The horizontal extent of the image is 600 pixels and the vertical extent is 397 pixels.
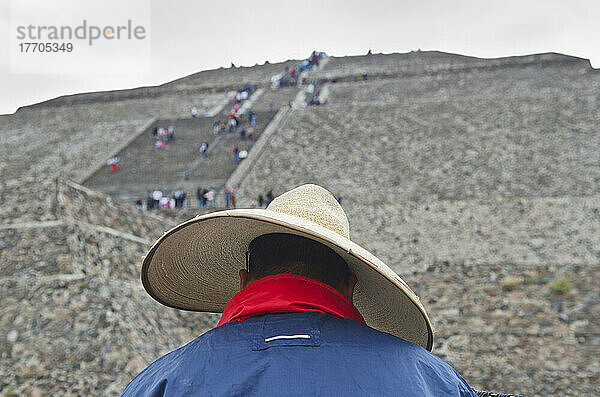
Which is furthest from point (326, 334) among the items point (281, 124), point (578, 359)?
point (281, 124)

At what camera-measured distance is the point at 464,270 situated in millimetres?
9922

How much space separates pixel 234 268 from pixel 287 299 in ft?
2.43

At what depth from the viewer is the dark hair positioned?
1.54m

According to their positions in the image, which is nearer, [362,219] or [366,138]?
[362,219]

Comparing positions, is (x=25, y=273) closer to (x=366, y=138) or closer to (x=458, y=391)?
(x=458, y=391)

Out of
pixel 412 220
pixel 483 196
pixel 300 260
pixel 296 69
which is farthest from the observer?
pixel 296 69

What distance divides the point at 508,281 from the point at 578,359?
90.3 inches

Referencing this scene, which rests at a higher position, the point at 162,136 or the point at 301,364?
the point at 301,364

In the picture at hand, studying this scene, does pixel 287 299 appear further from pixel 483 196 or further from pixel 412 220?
pixel 483 196

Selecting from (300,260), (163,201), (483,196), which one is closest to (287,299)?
(300,260)

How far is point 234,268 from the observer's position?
2131 mm

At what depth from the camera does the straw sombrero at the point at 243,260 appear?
5.15 ft

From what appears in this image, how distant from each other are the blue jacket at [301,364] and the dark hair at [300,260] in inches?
6.5

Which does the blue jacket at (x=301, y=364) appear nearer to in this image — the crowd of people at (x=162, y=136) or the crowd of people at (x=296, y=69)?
the crowd of people at (x=162, y=136)
